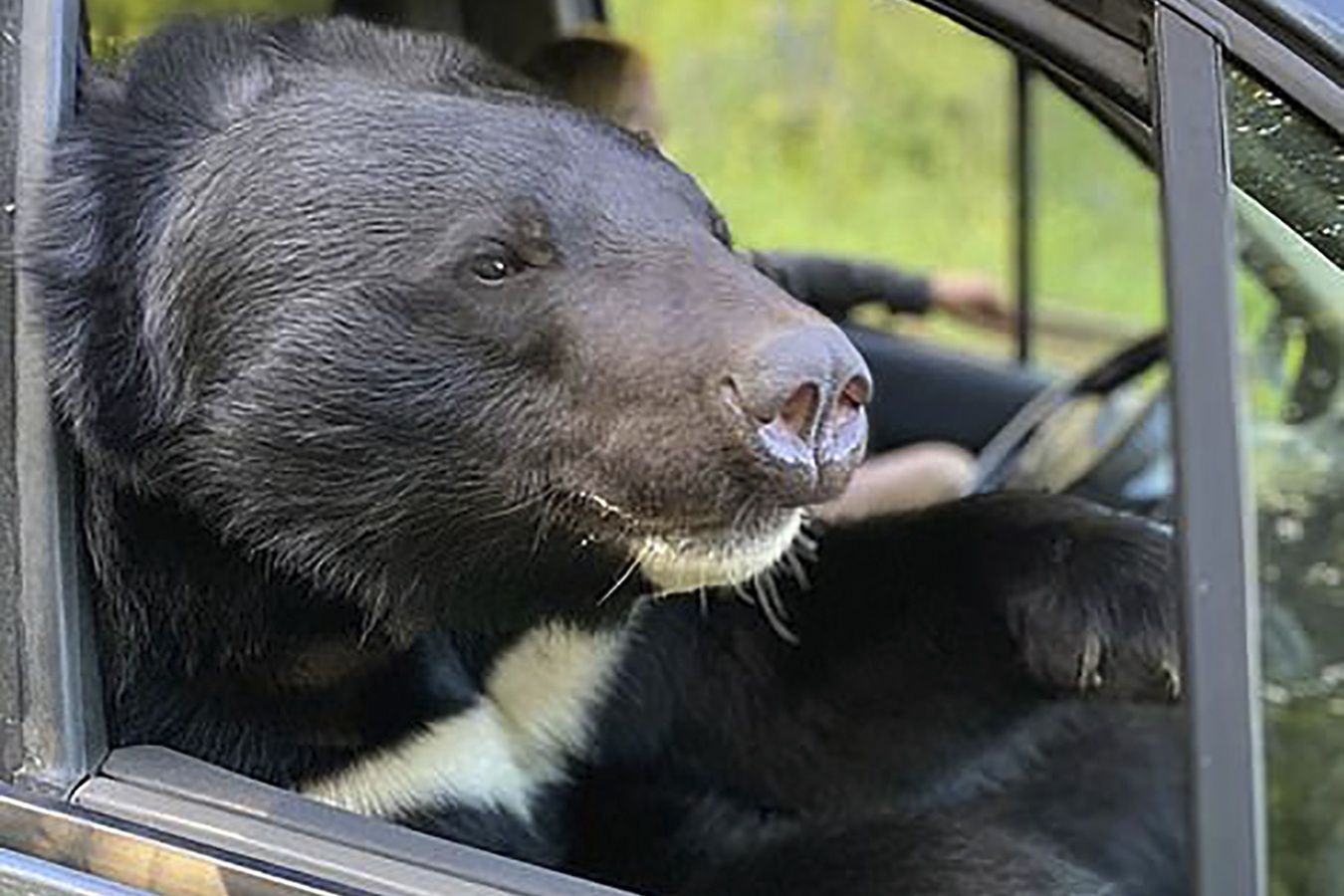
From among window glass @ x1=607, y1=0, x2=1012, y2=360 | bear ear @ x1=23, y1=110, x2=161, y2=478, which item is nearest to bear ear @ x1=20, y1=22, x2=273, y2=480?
bear ear @ x1=23, y1=110, x2=161, y2=478

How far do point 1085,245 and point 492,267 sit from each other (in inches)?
188

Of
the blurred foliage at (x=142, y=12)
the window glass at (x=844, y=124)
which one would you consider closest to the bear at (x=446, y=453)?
the blurred foliage at (x=142, y=12)

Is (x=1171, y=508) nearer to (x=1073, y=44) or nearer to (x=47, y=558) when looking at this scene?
(x=1073, y=44)

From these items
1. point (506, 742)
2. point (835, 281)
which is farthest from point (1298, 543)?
point (835, 281)

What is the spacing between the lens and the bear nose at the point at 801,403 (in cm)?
147

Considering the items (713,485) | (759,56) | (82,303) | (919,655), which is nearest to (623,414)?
(713,485)

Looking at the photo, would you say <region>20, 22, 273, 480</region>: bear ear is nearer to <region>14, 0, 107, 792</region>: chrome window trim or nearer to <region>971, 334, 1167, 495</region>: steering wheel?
<region>14, 0, 107, 792</region>: chrome window trim

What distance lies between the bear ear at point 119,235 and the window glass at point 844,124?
4.74 metres

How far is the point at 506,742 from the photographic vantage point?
2.12 meters

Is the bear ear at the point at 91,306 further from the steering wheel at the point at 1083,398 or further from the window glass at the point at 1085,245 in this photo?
the window glass at the point at 1085,245

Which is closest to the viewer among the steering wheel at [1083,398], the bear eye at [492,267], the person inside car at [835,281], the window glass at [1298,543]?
the bear eye at [492,267]

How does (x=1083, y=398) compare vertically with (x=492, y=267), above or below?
below

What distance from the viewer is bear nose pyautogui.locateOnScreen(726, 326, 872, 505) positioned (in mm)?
1472

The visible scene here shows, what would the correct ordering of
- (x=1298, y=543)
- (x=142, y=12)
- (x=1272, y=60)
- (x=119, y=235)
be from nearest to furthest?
1. (x=1272, y=60)
2. (x=119, y=235)
3. (x=1298, y=543)
4. (x=142, y=12)
